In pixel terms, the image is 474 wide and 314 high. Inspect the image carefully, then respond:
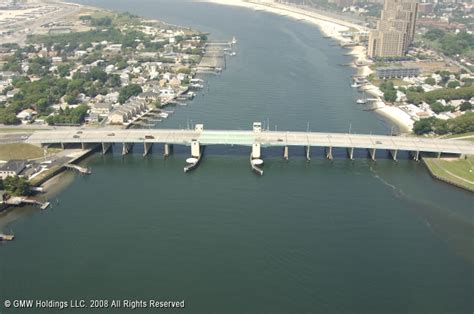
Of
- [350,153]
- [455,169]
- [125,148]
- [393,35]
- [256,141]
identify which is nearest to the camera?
[455,169]

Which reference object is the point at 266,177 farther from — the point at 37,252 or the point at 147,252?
the point at 37,252

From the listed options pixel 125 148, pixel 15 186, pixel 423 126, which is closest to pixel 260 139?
pixel 125 148

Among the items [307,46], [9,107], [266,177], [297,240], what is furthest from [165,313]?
[307,46]

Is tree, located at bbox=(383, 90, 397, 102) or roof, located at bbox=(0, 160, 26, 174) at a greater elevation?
tree, located at bbox=(383, 90, 397, 102)

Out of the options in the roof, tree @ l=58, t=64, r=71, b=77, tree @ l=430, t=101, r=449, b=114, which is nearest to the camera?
the roof

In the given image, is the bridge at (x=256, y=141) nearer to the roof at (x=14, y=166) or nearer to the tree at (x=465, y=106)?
the roof at (x=14, y=166)

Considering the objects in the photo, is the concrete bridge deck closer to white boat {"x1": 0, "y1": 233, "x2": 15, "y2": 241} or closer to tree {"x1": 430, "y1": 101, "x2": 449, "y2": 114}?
tree {"x1": 430, "y1": 101, "x2": 449, "y2": 114}

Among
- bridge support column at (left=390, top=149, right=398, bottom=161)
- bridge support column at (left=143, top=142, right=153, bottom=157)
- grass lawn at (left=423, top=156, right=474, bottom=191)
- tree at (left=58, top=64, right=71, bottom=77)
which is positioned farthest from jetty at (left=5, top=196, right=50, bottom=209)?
Answer: tree at (left=58, top=64, right=71, bottom=77)

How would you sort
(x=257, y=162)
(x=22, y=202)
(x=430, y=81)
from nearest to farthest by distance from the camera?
(x=22, y=202)
(x=257, y=162)
(x=430, y=81)

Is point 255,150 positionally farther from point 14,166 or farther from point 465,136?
point 465,136
